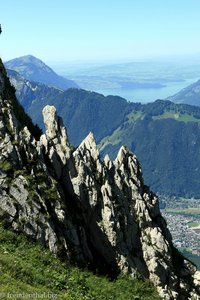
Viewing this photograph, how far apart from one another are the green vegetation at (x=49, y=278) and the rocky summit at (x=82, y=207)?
1.16 meters

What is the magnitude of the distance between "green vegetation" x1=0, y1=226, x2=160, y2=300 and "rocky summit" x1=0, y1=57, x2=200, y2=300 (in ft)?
3.80

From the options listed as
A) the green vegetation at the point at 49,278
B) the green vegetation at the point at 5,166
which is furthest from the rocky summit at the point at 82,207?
the green vegetation at the point at 49,278

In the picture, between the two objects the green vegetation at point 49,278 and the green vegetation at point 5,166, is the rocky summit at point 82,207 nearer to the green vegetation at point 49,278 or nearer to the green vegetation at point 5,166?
the green vegetation at point 5,166

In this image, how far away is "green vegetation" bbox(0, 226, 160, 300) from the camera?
25.4 m

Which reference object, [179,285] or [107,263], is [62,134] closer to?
[107,263]

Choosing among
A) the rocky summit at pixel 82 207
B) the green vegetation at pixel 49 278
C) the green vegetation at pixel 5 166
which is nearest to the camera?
the green vegetation at pixel 49 278

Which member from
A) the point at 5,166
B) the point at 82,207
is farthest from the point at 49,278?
the point at 82,207

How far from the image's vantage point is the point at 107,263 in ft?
123

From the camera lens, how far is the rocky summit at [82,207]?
33.7 metres

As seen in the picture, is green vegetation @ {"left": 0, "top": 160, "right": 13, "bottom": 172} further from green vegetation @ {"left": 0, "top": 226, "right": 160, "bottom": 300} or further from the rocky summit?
green vegetation @ {"left": 0, "top": 226, "right": 160, "bottom": 300}

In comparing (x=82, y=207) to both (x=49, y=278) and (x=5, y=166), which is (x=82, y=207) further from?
(x=49, y=278)

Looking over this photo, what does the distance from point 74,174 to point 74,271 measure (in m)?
9.47

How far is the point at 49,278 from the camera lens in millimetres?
28297

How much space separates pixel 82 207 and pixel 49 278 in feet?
35.4
